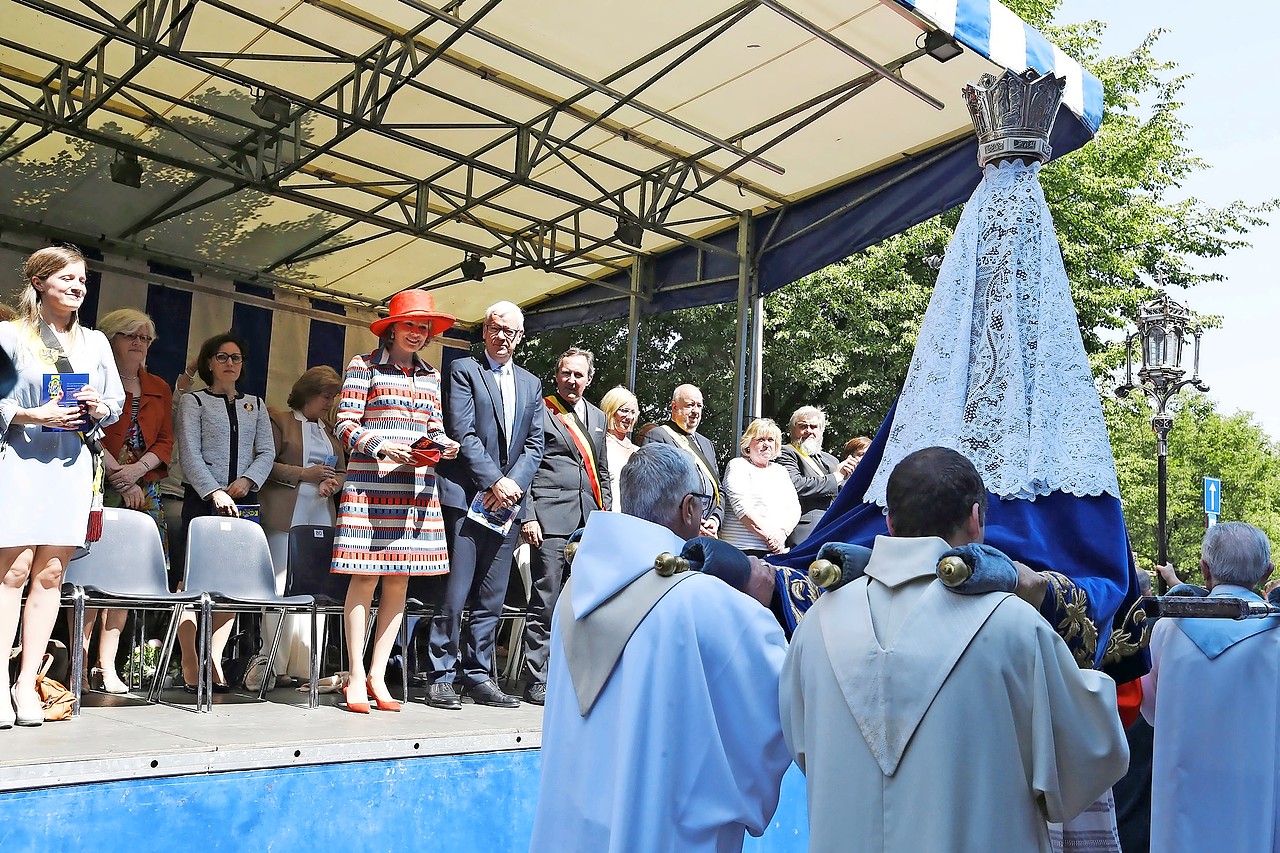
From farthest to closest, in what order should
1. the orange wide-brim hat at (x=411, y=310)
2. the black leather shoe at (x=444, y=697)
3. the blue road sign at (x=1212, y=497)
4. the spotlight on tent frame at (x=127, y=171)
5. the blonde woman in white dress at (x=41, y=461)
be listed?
1. the blue road sign at (x=1212, y=497)
2. the spotlight on tent frame at (x=127, y=171)
3. the orange wide-brim hat at (x=411, y=310)
4. the black leather shoe at (x=444, y=697)
5. the blonde woman in white dress at (x=41, y=461)

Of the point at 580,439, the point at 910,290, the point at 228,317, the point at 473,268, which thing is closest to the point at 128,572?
the point at 580,439

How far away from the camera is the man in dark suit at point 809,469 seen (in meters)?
7.13

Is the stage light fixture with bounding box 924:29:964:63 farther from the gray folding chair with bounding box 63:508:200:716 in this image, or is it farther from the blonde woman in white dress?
the gray folding chair with bounding box 63:508:200:716

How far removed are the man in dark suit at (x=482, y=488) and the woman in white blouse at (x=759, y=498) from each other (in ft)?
4.64

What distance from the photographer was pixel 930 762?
2225 millimetres

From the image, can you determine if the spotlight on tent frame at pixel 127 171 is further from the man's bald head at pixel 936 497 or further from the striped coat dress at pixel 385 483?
the man's bald head at pixel 936 497

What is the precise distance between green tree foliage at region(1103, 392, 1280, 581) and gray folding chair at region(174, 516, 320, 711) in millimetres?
18193

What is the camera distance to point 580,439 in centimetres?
624

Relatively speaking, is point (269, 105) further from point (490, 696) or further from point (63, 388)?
point (490, 696)

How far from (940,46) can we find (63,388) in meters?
5.35

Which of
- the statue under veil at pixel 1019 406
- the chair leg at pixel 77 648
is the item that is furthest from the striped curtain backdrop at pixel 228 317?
the statue under veil at pixel 1019 406

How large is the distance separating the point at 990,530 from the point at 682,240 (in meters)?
7.42

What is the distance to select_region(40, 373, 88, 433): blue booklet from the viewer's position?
13.3ft

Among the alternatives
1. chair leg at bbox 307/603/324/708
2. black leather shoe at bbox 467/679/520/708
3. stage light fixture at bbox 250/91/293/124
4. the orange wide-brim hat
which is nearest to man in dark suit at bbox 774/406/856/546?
black leather shoe at bbox 467/679/520/708
